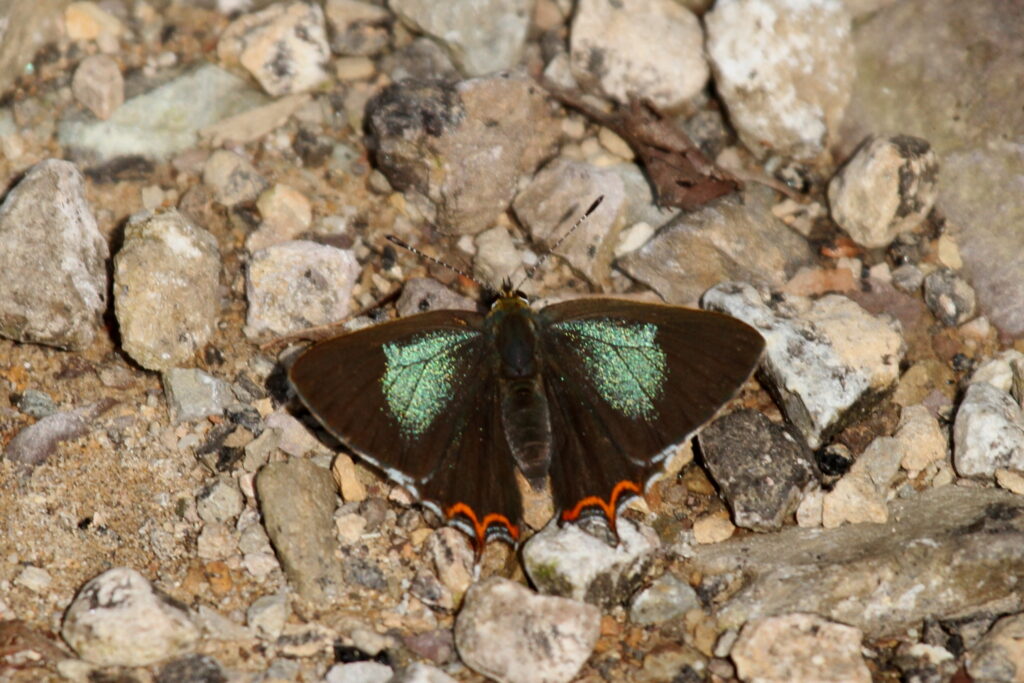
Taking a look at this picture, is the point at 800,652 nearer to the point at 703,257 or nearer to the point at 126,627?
the point at 703,257

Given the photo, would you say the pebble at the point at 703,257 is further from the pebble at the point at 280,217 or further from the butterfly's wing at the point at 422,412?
the pebble at the point at 280,217

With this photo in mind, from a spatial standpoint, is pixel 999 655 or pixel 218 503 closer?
pixel 999 655

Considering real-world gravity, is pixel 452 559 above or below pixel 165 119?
below

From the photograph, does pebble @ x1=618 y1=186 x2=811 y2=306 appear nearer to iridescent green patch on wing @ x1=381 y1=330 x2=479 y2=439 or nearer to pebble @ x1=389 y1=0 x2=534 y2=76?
iridescent green patch on wing @ x1=381 y1=330 x2=479 y2=439

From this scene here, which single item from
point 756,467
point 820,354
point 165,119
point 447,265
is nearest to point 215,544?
point 447,265

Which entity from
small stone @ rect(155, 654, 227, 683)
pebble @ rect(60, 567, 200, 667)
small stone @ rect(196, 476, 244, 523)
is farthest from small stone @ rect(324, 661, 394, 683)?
small stone @ rect(196, 476, 244, 523)

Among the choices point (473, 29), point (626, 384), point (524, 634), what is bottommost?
point (524, 634)
